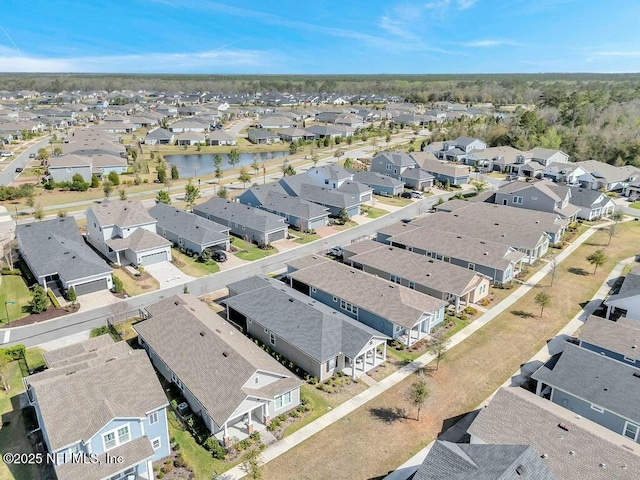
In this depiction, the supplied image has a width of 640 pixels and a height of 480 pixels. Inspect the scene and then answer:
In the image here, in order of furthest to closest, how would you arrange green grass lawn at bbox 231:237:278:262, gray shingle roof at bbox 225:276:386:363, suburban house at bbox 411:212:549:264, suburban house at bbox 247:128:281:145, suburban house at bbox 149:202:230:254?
suburban house at bbox 247:128:281:145 < green grass lawn at bbox 231:237:278:262 < suburban house at bbox 149:202:230:254 < suburban house at bbox 411:212:549:264 < gray shingle roof at bbox 225:276:386:363

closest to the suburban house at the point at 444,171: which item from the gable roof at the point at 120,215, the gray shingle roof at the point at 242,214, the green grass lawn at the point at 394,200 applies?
the green grass lawn at the point at 394,200

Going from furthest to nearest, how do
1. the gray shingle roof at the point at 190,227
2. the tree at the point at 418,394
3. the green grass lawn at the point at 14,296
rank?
the gray shingle roof at the point at 190,227 < the green grass lawn at the point at 14,296 < the tree at the point at 418,394

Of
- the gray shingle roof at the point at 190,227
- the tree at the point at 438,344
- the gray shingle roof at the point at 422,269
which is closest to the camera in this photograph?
the tree at the point at 438,344

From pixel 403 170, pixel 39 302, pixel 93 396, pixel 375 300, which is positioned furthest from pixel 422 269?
pixel 403 170

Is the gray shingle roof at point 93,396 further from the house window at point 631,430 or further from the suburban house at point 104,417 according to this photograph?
the house window at point 631,430

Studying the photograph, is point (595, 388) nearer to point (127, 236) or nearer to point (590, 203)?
point (127, 236)

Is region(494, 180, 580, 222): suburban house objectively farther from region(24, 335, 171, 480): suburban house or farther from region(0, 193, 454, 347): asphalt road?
region(24, 335, 171, 480): suburban house

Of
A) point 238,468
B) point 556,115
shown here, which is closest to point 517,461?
point 238,468

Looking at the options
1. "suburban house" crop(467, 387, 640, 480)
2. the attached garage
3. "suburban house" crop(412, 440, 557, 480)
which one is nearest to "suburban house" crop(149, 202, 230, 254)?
the attached garage
